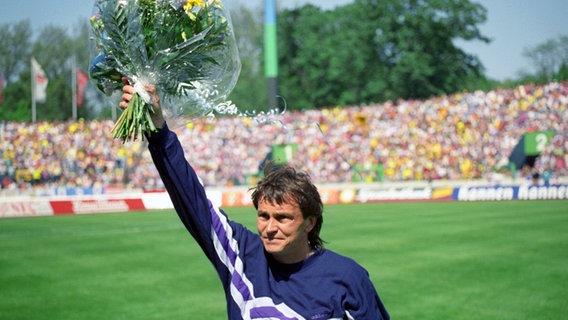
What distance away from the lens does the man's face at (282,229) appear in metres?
3.17

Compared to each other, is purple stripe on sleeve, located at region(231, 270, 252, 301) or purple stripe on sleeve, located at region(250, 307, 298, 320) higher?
purple stripe on sleeve, located at region(231, 270, 252, 301)

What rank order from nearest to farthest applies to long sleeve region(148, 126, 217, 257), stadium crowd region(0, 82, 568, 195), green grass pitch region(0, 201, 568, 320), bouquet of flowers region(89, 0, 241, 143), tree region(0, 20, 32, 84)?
long sleeve region(148, 126, 217, 257) < bouquet of flowers region(89, 0, 241, 143) < green grass pitch region(0, 201, 568, 320) < stadium crowd region(0, 82, 568, 195) < tree region(0, 20, 32, 84)

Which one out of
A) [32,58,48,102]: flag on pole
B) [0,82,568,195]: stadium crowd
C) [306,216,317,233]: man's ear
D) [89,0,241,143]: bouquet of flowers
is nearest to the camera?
[89,0,241,143]: bouquet of flowers

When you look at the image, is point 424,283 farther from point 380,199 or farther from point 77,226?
point 380,199

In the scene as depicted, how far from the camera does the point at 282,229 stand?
3186 mm

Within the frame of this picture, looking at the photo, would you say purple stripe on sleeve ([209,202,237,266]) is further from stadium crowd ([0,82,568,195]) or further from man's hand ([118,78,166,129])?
stadium crowd ([0,82,568,195])

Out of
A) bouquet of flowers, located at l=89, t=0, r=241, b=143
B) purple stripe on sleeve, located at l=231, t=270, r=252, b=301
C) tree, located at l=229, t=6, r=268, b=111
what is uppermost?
tree, located at l=229, t=6, r=268, b=111

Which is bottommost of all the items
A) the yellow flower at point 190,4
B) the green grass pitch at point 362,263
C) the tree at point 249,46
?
the green grass pitch at point 362,263

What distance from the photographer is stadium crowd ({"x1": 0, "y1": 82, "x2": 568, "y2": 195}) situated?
34.3 meters

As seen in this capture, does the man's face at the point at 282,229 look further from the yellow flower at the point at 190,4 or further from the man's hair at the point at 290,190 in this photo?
the yellow flower at the point at 190,4

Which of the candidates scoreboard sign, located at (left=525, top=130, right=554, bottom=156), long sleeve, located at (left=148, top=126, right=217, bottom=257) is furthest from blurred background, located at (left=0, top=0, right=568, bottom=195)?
long sleeve, located at (left=148, top=126, right=217, bottom=257)

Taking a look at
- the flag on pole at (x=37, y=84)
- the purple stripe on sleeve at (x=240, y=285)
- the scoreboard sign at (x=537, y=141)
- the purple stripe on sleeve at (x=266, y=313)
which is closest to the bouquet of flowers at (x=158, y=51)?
the purple stripe on sleeve at (x=240, y=285)

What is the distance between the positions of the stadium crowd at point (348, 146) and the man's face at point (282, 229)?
2985 cm

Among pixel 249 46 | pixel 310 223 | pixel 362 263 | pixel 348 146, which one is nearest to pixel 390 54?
pixel 249 46
